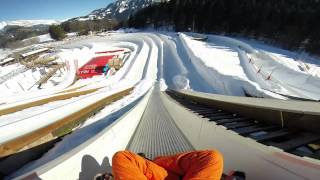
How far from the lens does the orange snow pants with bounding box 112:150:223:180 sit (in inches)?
96.6

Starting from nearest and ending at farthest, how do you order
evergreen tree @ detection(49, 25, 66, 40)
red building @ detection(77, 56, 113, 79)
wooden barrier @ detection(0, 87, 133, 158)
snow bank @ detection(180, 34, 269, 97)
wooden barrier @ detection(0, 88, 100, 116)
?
wooden barrier @ detection(0, 87, 133, 158), wooden barrier @ detection(0, 88, 100, 116), snow bank @ detection(180, 34, 269, 97), red building @ detection(77, 56, 113, 79), evergreen tree @ detection(49, 25, 66, 40)

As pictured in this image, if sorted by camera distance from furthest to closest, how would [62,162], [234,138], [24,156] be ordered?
[24,156] → [234,138] → [62,162]

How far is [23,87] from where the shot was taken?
2348cm

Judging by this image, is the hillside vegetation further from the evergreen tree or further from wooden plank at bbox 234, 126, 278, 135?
the evergreen tree

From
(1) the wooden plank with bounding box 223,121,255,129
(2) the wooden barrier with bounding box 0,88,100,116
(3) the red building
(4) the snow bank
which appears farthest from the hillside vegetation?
(1) the wooden plank with bounding box 223,121,255,129

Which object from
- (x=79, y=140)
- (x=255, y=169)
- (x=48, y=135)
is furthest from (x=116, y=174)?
(x=48, y=135)

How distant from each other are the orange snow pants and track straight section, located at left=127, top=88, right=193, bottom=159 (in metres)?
1.15

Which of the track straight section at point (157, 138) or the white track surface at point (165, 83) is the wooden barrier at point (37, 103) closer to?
the white track surface at point (165, 83)

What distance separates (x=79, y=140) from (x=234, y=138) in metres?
3.08

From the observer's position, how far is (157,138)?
191 inches

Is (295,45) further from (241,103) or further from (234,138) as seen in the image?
(234,138)

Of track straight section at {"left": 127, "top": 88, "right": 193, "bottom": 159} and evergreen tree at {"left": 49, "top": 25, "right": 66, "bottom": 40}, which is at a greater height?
evergreen tree at {"left": 49, "top": 25, "right": 66, "bottom": 40}

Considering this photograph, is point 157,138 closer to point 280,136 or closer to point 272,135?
point 272,135

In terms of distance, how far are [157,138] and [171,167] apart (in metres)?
1.96
